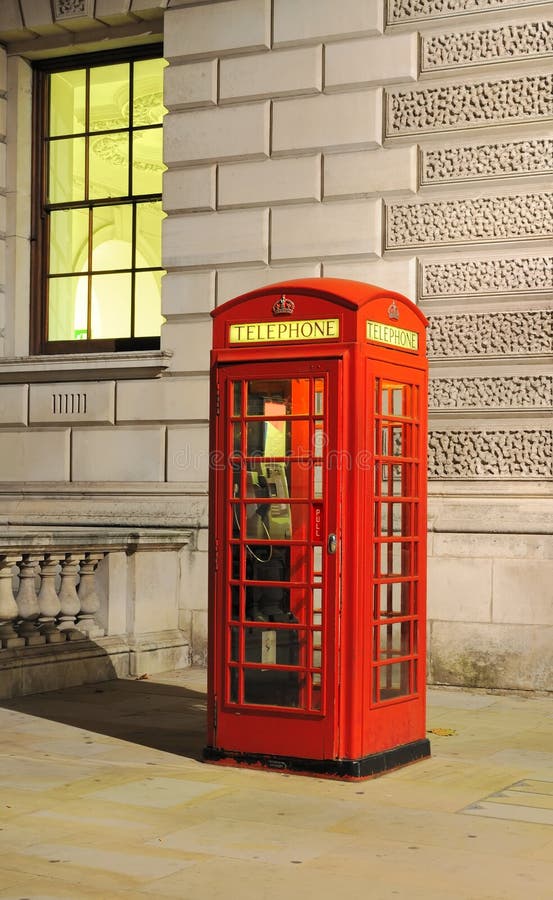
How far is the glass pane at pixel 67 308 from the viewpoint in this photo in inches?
509

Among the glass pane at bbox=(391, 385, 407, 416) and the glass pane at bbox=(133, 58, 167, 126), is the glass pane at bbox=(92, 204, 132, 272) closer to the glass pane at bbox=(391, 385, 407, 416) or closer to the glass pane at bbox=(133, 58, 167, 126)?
the glass pane at bbox=(133, 58, 167, 126)

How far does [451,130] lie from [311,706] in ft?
18.1

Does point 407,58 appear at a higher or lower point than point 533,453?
higher

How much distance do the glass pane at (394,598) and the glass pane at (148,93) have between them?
667 cm

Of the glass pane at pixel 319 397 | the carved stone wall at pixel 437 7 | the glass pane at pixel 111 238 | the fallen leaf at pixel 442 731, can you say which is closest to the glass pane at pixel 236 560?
the glass pane at pixel 319 397

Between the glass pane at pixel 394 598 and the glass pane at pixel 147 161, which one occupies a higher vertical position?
the glass pane at pixel 147 161

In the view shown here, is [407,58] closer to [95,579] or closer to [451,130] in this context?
[451,130]

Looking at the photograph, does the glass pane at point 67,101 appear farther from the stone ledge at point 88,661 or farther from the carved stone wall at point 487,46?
the stone ledge at point 88,661

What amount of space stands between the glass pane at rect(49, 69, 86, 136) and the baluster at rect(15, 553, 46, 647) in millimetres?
4898

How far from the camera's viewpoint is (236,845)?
18.1ft

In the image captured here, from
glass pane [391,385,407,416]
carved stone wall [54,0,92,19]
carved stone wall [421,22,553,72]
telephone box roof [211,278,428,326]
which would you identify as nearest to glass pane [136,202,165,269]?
carved stone wall [54,0,92,19]

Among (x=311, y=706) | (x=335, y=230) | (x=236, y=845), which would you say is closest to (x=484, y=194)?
(x=335, y=230)

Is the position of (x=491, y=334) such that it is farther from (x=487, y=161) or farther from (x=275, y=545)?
(x=275, y=545)

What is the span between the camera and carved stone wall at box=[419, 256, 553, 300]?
10383 millimetres
